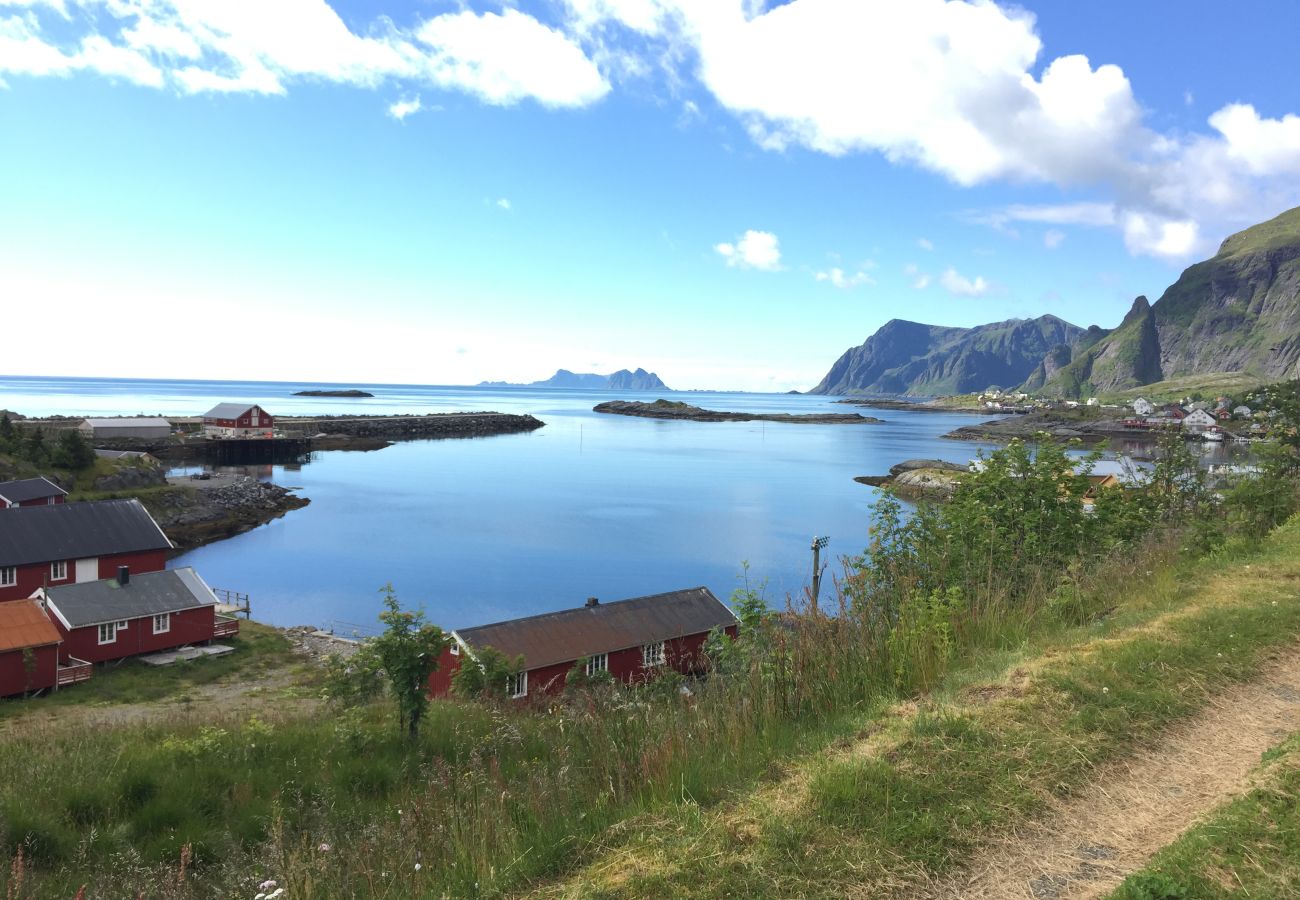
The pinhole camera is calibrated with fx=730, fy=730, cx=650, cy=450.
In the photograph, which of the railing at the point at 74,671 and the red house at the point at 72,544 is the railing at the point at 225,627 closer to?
the railing at the point at 74,671

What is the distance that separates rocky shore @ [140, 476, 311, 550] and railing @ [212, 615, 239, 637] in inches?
905

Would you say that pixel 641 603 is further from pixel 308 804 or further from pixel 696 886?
pixel 696 886

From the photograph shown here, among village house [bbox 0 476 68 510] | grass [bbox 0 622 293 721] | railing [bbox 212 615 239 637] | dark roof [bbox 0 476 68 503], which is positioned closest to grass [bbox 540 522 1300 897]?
grass [bbox 0 622 293 721]

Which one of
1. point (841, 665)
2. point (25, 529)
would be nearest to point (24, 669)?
point (25, 529)

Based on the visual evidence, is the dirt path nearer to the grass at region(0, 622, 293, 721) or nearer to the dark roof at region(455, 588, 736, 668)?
the dark roof at region(455, 588, 736, 668)

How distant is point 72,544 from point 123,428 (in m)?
72.7

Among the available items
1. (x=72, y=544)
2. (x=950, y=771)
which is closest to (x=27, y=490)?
(x=72, y=544)

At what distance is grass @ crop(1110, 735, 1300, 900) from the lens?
333 centimetres

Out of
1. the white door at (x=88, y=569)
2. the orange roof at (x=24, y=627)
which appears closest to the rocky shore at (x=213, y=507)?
the white door at (x=88, y=569)

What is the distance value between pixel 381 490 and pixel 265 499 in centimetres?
1218

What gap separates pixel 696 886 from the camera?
146 inches

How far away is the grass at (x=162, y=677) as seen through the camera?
2270cm

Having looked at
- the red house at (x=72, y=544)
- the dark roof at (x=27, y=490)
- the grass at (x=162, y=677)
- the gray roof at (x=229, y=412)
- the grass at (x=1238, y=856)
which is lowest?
the grass at (x=162, y=677)

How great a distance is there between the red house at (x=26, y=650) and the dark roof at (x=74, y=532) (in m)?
7.78
